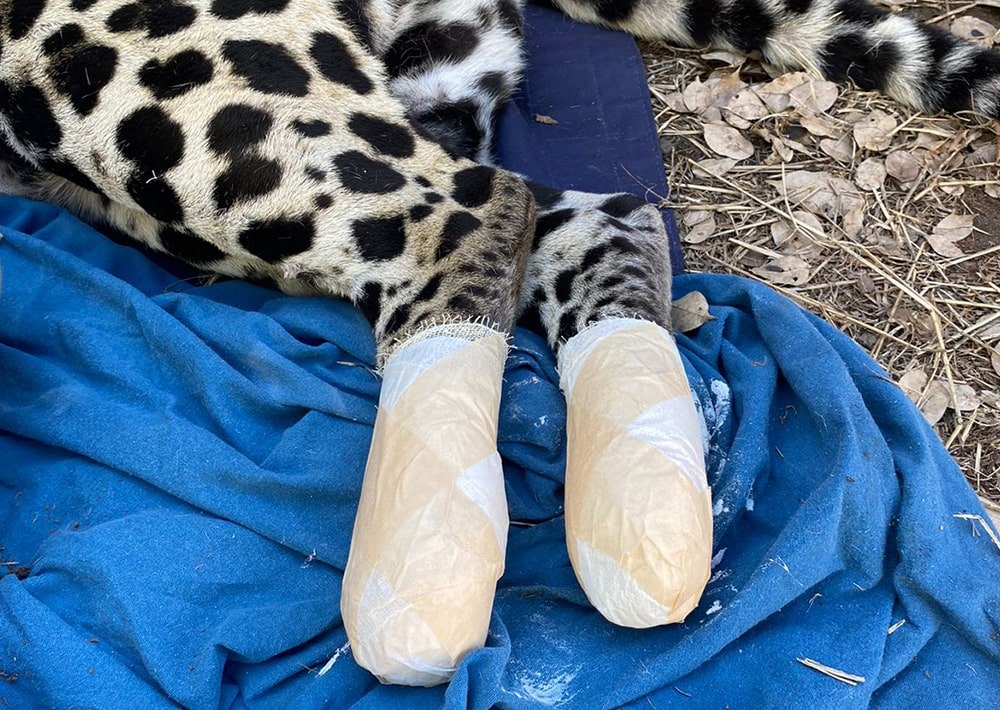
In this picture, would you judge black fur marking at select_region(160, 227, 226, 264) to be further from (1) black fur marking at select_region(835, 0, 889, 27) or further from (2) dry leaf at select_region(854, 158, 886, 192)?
(1) black fur marking at select_region(835, 0, 889, 27)

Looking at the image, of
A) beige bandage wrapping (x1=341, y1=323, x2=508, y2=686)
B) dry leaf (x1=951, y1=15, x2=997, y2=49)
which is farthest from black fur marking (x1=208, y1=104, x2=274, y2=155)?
dry leaf (x1=951, y1=15, x2=997, y2=49)

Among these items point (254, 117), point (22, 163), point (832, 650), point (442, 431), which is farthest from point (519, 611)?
point (22, 163)

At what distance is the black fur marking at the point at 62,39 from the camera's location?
2.22 metres

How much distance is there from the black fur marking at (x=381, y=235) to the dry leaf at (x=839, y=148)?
54.6 inches

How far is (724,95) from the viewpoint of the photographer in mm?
3020

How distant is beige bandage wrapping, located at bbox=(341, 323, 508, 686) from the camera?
1636 mm

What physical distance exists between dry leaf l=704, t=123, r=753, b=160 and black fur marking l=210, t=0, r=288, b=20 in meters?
1.30

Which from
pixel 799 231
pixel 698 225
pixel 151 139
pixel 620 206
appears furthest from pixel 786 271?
pixel 151 139

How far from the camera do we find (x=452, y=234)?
7.08 ft

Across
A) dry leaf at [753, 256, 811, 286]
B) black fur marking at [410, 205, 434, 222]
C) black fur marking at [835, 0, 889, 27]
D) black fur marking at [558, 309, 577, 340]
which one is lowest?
dry leaf at [753, 256, 811, 286]

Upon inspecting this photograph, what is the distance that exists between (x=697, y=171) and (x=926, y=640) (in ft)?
4.98

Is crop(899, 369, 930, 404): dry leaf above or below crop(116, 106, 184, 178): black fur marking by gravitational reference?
below

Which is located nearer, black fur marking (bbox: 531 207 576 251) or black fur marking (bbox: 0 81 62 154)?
black fur marking (bbox: 0 81 62 154)

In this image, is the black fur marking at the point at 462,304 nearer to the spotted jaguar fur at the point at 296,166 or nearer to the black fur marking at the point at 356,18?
the spotted jaguar fur at the point at 296,166
